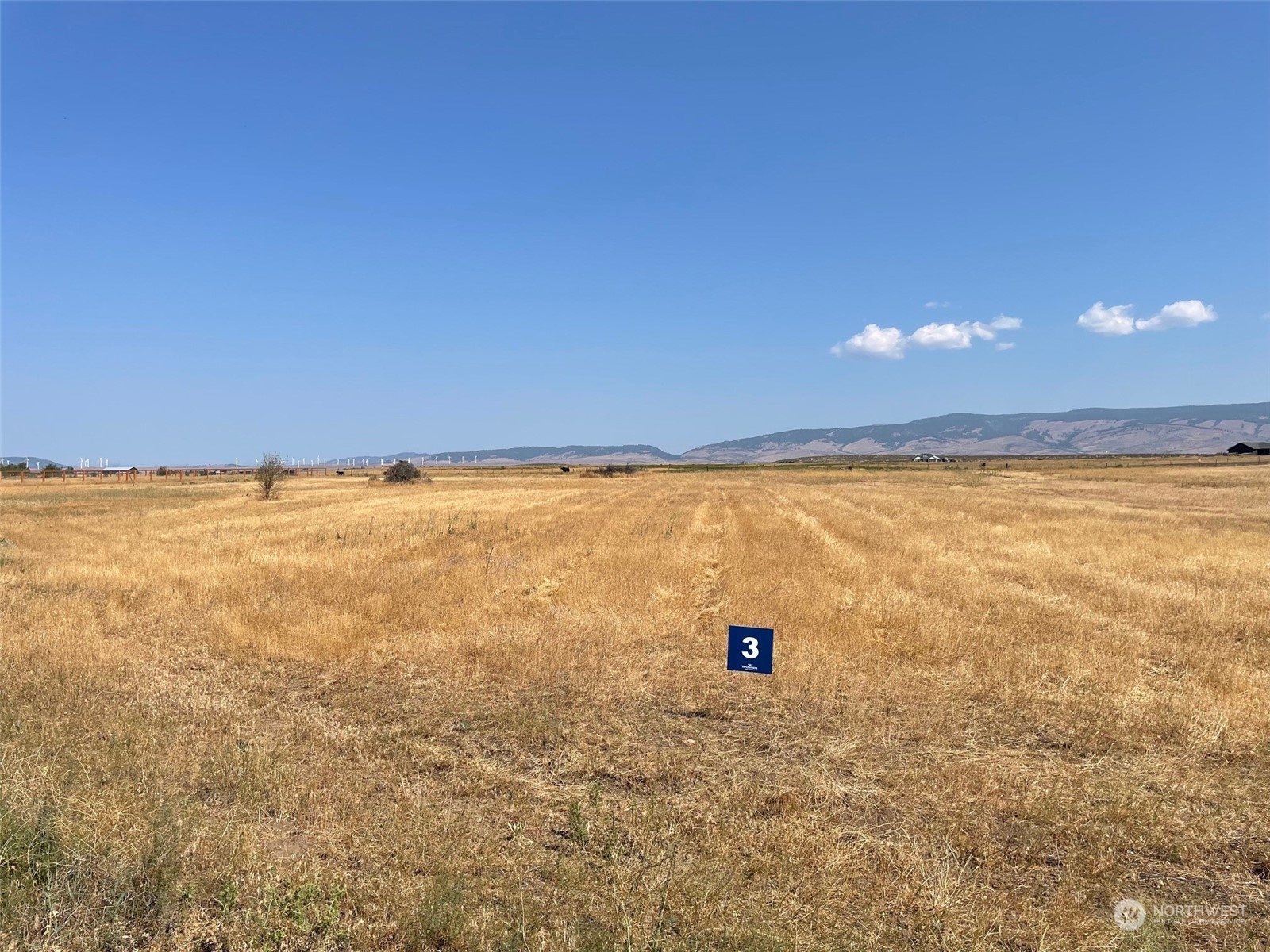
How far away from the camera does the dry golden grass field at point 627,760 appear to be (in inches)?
176

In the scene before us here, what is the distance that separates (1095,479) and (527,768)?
8672cm

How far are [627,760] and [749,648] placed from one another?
200cm

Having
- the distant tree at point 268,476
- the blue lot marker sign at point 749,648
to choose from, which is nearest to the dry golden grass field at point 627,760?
the blue lot marker sign at point 749,648

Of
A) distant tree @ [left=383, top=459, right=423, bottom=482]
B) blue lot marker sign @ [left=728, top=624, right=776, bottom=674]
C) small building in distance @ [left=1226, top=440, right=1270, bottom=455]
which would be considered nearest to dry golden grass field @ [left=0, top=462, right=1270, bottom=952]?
blue lot marker sign @ [left=728, top=624, right=776, bottom=674]

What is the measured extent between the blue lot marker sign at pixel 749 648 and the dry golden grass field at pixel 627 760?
2.41 ft

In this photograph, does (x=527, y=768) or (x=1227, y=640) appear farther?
(x=1227, y=640)

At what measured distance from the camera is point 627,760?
7.15 metres

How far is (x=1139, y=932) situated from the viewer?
4387mm

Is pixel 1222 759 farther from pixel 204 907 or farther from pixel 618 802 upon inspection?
pixel 204 907

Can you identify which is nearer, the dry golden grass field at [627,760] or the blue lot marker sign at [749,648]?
the dry golden grass field at [627,760]

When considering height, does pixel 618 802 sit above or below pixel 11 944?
below

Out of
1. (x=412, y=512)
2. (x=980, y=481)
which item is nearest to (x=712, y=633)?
(x=412, y=512)

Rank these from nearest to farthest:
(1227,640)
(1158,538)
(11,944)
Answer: (11,944)
(1227,640)
(1158,538)

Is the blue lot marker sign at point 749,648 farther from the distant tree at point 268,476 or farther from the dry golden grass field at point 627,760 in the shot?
the distant tree at point 268,476
